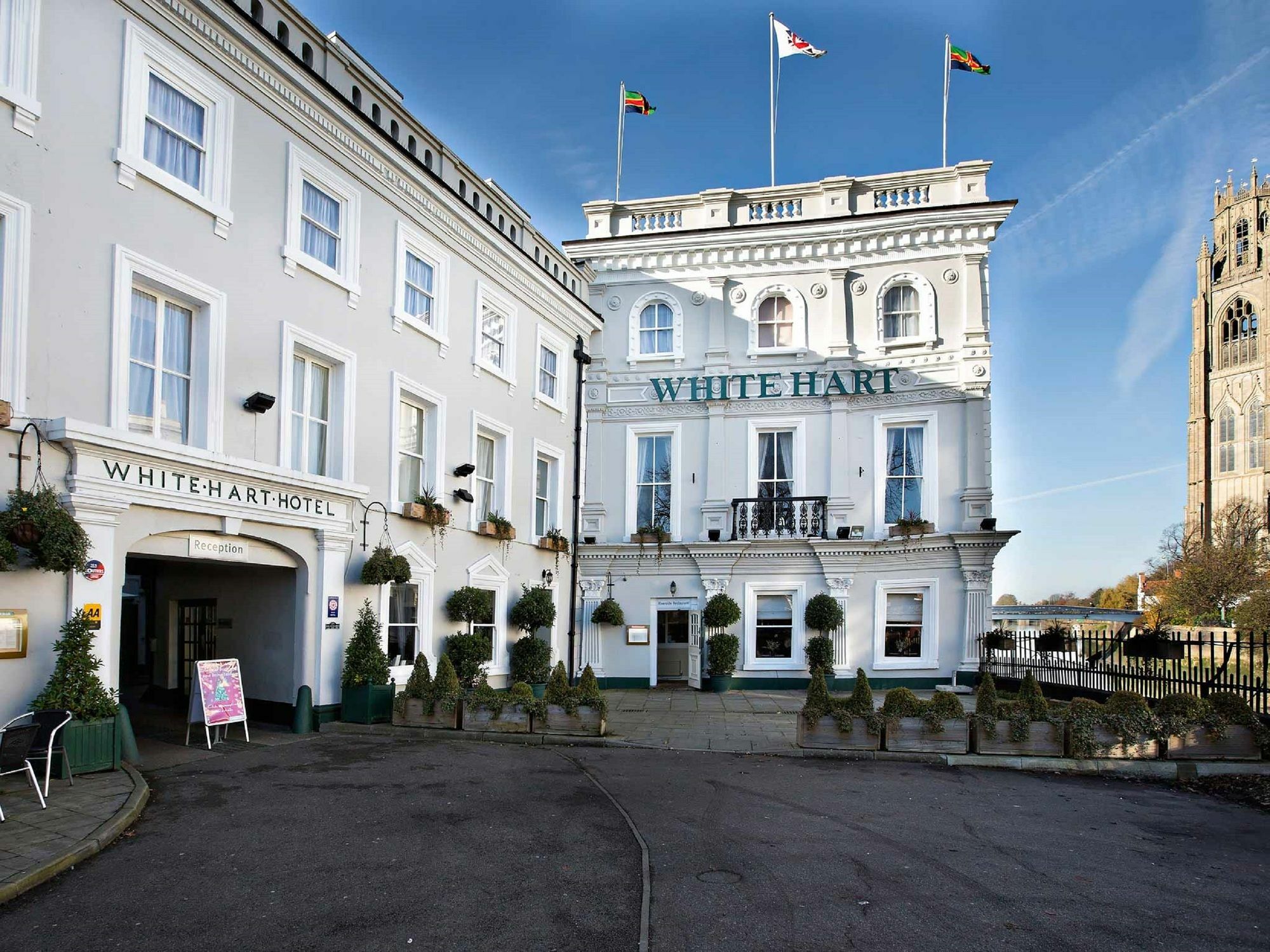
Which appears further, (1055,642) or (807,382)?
(807,382)

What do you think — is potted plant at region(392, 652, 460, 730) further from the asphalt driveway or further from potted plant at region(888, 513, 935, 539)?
potted plant at region(888, 513, 935, 539)

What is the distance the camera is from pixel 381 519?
14914 millimetres

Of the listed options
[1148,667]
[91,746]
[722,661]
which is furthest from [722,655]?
[91,746]

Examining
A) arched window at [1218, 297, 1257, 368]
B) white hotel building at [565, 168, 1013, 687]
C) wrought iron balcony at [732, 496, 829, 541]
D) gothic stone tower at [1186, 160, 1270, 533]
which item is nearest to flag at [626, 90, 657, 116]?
white hotel building at [565, 168, 1013, 687]

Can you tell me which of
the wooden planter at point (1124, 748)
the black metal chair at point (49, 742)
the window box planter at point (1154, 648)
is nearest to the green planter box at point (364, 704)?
the black metal chair at point (49, 742)

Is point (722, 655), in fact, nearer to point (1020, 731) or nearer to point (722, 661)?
point (722, 661)

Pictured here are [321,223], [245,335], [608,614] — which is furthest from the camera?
[608,614]

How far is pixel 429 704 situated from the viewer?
1341 cm

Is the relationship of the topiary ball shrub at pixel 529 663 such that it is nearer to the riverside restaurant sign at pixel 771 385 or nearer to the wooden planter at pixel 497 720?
the wooden planter at pixel 497 720

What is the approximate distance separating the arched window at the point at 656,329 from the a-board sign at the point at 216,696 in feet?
47.0

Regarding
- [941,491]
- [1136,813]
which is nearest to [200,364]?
[1136,813]

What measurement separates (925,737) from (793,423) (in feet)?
37.8

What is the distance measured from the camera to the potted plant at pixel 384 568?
45.8 ft

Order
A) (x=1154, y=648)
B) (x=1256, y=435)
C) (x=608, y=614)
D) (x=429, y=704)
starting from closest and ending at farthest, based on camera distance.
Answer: (x=429, y=704) → (x=1154, y=648) → (x=608, y=614) → (x=1256, y=435)
